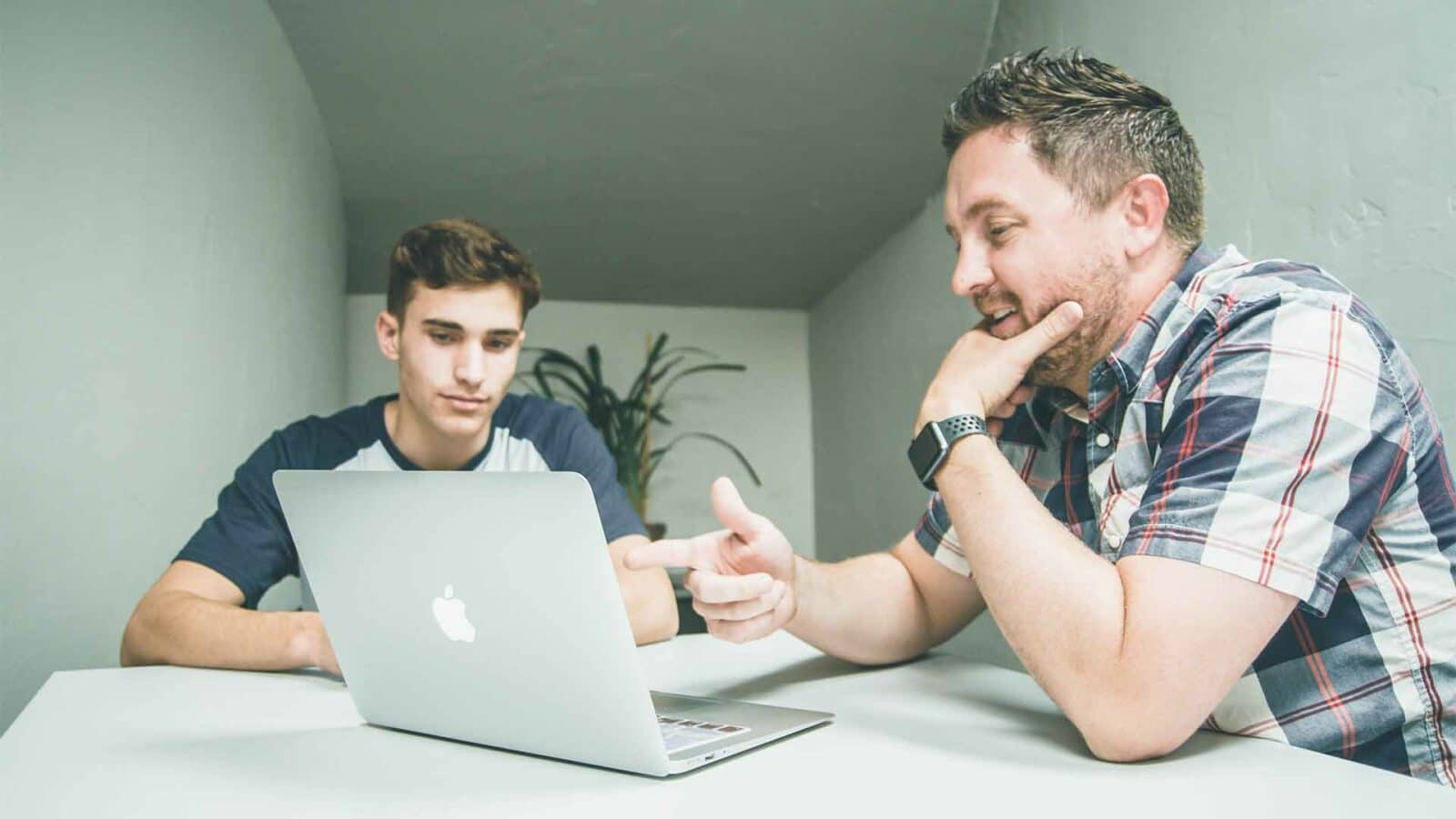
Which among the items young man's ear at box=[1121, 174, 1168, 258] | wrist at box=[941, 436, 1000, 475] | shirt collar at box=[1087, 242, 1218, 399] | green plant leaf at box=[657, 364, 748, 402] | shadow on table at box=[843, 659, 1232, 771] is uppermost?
green plant leaf at box=[657, 364, 748, 402]

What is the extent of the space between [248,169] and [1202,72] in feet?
6.44

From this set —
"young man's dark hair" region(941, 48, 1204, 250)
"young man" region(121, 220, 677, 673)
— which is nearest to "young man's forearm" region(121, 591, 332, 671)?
"young man" region(121, 220, 677, 673)

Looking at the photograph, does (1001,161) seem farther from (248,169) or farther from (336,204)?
(336,204)

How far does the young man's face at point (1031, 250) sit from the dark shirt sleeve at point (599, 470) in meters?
0.81

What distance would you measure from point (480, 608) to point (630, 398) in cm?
326

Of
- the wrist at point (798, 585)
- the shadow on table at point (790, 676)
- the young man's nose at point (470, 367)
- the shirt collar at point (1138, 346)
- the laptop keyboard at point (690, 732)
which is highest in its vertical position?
the young man's nose at point (470, 367)

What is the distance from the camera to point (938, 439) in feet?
3.55

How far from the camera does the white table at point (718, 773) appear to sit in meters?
0.69

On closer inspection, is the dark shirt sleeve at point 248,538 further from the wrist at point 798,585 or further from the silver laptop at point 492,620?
the wrist at point 798,585

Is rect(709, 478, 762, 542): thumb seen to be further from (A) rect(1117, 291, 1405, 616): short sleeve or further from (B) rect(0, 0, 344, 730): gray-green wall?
(B) rect(0, 0, 344, 730): gray-green wall

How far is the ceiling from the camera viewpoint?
2576 millimetres

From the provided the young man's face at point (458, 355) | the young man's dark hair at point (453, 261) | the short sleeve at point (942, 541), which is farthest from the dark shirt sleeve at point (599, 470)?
the short sleeve at point (942, 541)

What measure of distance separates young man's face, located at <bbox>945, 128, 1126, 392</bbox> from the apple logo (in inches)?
30.5

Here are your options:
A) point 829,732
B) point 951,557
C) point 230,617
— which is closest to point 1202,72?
point 951,557
